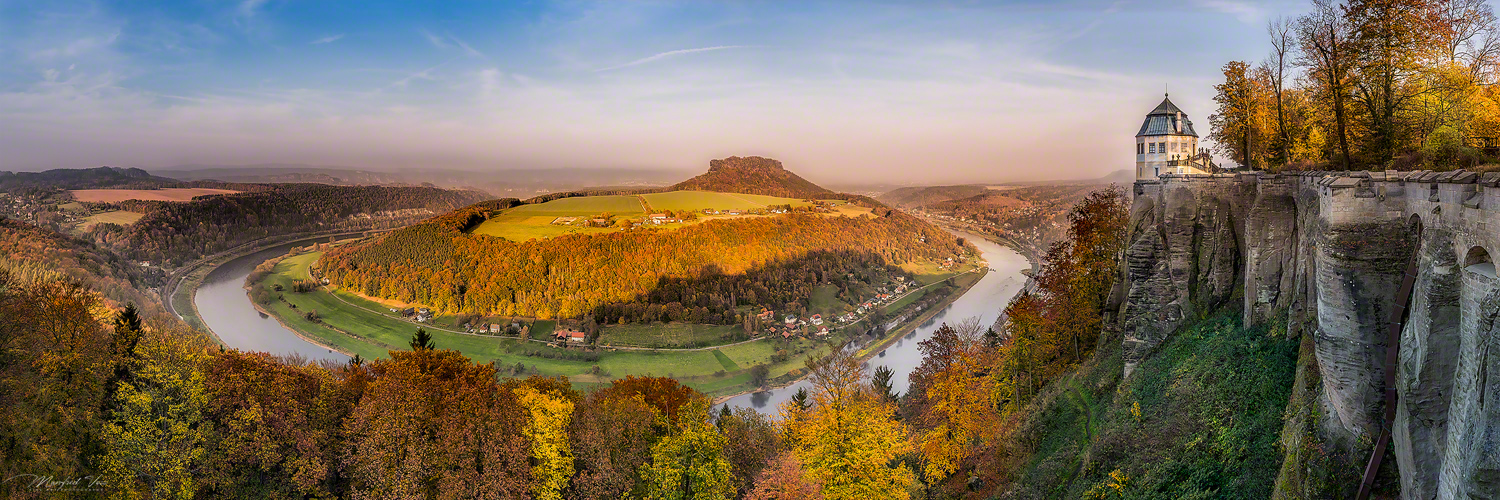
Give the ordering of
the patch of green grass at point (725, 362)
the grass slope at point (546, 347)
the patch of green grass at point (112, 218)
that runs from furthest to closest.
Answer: the patch of green grass at point (112, 218) < the patch of green grass at point (725, 362) < the grass slope at point (546, 347)

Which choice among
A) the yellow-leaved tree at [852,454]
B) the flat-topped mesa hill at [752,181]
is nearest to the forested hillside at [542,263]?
the flat-topped mesa hill at [752,181]

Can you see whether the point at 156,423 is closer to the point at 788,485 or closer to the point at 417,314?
the point at 788,485

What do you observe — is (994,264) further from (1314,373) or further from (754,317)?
(1314,373)

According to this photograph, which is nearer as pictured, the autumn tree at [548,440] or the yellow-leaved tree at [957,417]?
the autumn tree at [548,440]

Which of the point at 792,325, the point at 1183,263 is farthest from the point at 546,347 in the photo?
the point at 1183,263

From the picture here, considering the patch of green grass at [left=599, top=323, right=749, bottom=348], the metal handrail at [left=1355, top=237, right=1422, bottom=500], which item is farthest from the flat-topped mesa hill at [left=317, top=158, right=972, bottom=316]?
the metal handrail at [left=1355, top=237, right=1422, bottom=500]

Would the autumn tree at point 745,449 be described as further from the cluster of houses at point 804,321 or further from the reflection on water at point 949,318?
the cluster of houses at point 804,321

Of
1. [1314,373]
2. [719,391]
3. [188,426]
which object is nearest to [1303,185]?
[1314,373]

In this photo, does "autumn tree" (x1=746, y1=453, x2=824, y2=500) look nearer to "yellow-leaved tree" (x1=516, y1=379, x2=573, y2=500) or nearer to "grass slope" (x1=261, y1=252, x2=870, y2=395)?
"yellow-leaved tree" (x1=516, y1=379, x2=573, y2=500)
